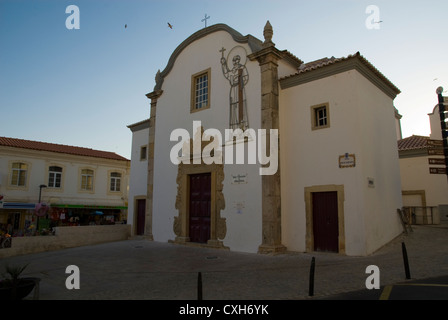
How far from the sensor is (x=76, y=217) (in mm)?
25719

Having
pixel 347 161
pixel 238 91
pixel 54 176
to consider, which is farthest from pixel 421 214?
pixel 54 176

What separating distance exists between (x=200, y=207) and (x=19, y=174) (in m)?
16.8

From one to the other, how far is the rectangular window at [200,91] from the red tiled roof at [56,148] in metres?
15.6

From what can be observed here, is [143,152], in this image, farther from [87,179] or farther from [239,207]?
[87,179]

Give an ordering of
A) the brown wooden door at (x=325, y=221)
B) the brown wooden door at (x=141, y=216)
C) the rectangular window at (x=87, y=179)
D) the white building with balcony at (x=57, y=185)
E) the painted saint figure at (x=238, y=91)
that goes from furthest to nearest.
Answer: the rectangular window at (x=87, y=179), the white building with balcony at (x=57, y=185), the brown wooden door at (x=141, y=216), the painted saint figure at (x=238, y=91), the brown wooden door at (x=325, y=221)

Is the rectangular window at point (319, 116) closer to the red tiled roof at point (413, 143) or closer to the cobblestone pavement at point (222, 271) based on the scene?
the cobblestone pavement at point (222, 271)

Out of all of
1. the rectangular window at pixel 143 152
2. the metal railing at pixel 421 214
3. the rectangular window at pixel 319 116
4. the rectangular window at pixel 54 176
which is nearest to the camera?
the rectangular window at pixel 319 116

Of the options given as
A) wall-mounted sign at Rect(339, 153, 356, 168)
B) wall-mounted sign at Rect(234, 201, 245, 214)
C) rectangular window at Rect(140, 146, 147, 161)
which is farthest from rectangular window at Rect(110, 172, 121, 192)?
wall-mounted sign at Rect(339, 153, 356, 168)

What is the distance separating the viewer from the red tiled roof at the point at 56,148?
932 inches

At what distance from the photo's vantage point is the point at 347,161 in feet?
33.7

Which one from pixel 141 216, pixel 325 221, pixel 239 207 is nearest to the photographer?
pixel 325 221

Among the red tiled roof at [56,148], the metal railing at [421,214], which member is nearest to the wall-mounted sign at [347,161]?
the metal railing at [421,214]

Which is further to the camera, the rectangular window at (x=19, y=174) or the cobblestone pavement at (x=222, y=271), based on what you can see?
the rectangular window at (x=19, y=174)

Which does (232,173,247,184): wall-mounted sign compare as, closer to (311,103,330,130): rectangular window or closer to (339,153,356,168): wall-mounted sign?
(311,103,330,130): rectangular window
